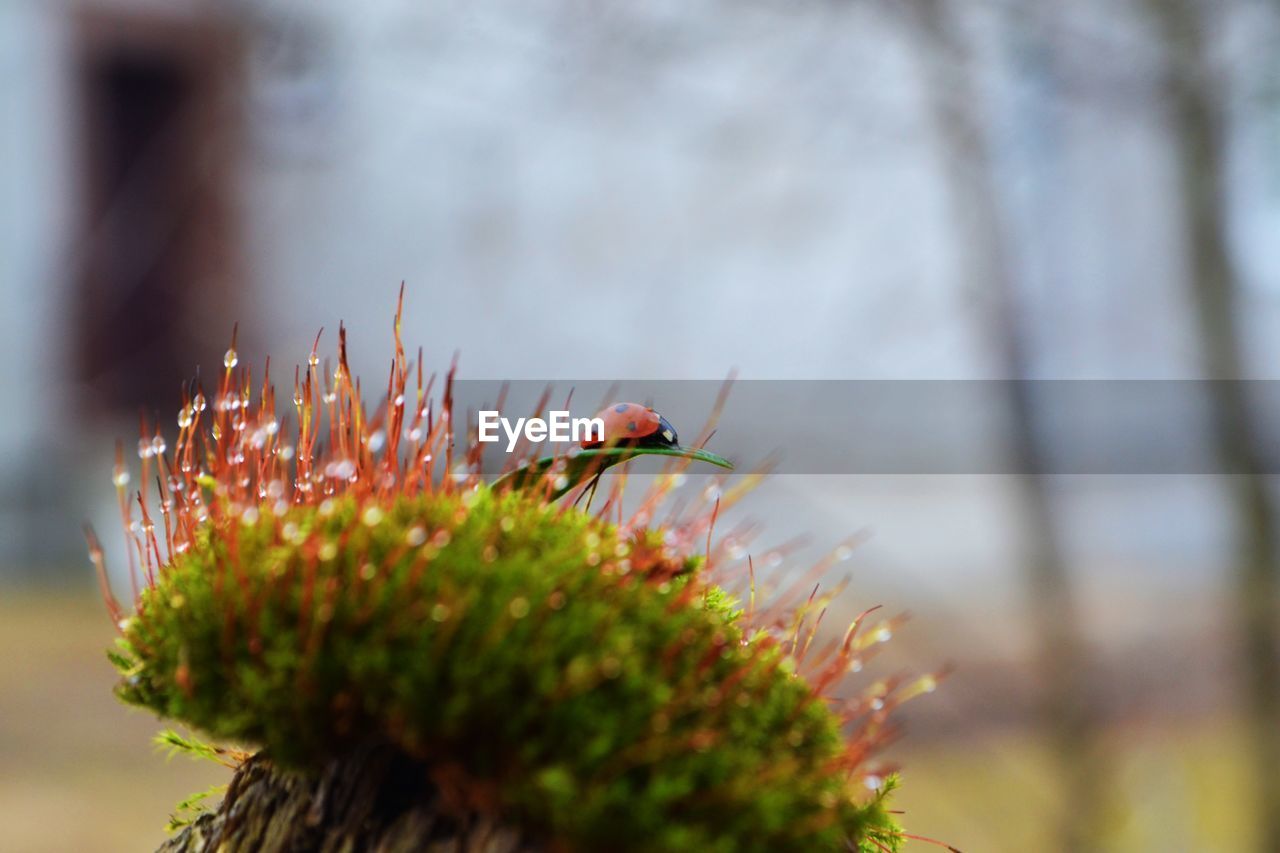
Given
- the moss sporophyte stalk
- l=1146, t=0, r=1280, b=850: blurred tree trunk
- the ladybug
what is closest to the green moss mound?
the moss sporophyte stalk

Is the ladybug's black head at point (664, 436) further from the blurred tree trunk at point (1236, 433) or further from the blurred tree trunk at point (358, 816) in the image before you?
the blurred tree trunk at point (1236, 433)

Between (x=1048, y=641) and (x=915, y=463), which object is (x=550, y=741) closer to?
(x=1048, y=641)

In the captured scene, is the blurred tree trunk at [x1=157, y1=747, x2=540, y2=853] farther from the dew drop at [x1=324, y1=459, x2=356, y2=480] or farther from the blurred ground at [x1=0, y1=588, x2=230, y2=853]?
the blurred ground at [x1=0, y1=588, x2=230, y2=853]

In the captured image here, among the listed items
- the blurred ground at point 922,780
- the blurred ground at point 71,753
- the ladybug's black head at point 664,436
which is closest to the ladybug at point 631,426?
the ladybug's black head at point 664,436

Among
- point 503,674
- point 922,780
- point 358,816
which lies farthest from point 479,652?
point 922,780

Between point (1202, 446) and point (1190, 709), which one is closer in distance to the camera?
point (1202, 446)

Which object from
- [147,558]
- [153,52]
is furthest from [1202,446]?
[153,52]
